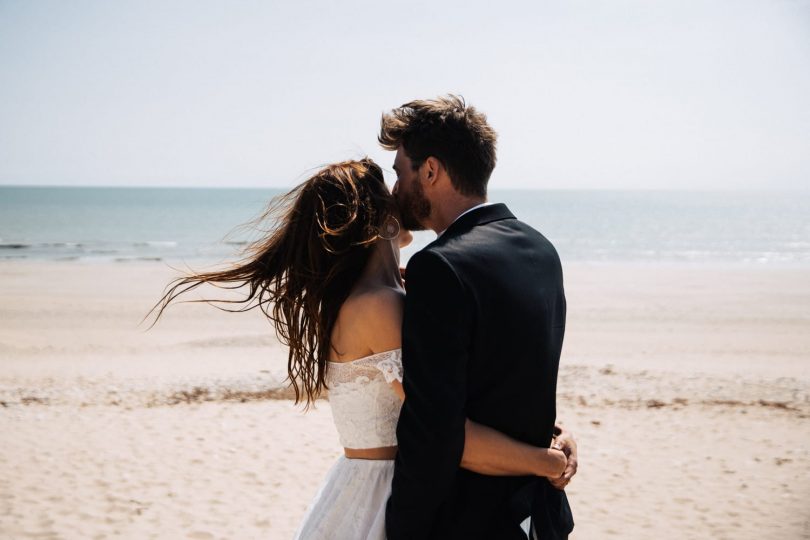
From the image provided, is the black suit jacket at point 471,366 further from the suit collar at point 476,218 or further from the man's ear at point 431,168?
the man's ear at point 431,168

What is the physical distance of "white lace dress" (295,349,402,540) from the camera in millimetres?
2363

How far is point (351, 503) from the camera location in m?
2.41

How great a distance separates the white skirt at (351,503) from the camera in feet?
7.74

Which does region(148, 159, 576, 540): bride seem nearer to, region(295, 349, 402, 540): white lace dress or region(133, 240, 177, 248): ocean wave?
region(295, 349, 402, 540): white lace dress

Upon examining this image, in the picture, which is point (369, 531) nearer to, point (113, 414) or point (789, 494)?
point (789, 494)

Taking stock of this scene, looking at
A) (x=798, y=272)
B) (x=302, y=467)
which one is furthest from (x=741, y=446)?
(x=798, y=272)

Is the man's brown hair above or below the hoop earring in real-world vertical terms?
above

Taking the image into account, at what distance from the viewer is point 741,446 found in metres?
7.64

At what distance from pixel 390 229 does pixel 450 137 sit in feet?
1.39

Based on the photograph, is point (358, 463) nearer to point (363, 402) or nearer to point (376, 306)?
point (363, 402)

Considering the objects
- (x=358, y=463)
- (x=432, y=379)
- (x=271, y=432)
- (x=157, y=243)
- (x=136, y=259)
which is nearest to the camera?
(x=432, y=379)

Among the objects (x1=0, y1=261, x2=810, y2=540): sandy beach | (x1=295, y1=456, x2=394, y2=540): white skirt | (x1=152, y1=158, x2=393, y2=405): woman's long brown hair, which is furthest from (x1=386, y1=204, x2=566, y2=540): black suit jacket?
(x1=0, y1=261, x2=810, y2=540): sandy beach

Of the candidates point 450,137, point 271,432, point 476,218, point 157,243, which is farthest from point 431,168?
point 157,243

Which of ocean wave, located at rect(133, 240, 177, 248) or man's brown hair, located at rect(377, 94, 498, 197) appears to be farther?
ocean wave, located at rect(133, 240, 177, 248)
